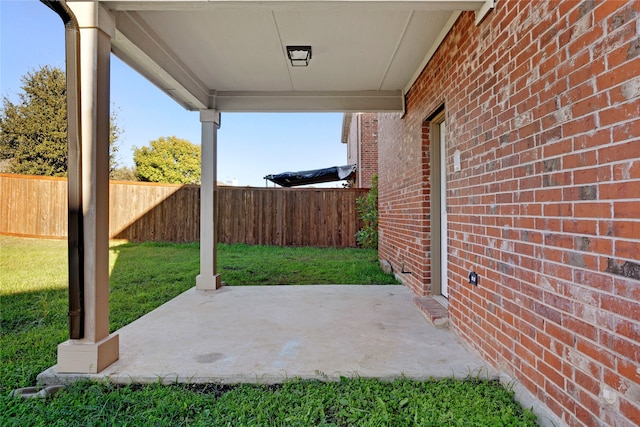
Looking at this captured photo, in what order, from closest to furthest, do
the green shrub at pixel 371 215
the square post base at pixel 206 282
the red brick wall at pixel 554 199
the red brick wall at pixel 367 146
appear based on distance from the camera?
the red brick wall at pixel 554 199 → the square post base at pixel 206 282 → the green shrub at pixel 371 215 → the red brick wall at pixel 367 146

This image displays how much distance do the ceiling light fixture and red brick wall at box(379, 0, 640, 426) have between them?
4.84 feet

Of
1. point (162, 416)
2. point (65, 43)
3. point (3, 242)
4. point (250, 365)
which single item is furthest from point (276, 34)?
point (3, 242)

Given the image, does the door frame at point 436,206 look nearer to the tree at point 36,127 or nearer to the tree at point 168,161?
the tree at point 36,127

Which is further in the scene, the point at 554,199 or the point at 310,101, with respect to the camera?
the point at 310,101

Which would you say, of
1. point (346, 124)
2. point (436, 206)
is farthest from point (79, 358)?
point (346, 124)

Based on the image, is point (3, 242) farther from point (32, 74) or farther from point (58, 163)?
point (32, 74)

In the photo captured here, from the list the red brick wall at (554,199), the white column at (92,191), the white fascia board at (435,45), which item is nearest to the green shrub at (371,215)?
the white fascia board at (435,45)

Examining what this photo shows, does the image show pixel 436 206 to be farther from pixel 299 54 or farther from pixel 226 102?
pixel 226 102

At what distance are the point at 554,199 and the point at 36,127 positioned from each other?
1724 cm

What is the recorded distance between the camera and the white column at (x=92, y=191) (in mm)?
2395

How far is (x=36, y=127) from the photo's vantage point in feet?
44.7

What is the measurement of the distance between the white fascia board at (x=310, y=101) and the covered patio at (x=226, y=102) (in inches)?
0.6

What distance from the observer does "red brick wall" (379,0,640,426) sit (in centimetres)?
136

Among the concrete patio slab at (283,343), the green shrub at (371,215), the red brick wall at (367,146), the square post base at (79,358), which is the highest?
the red brick wall at (367,146)
